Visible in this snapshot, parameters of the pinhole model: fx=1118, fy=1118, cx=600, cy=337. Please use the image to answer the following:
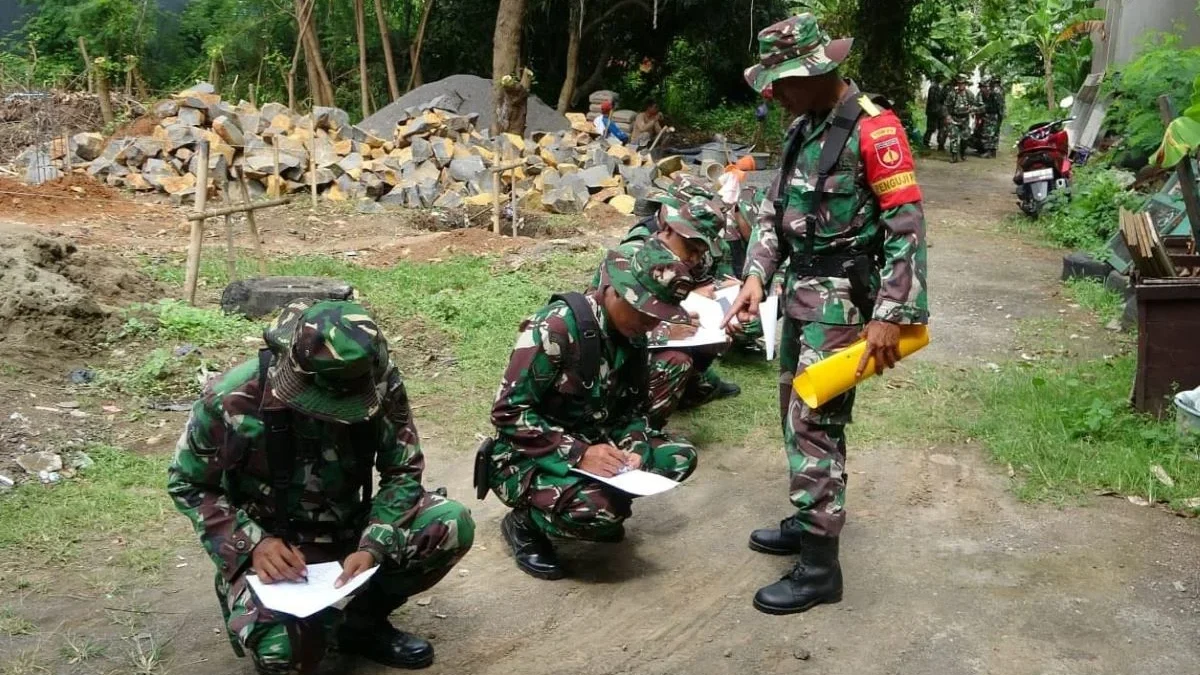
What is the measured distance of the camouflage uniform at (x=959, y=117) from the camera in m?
19.8

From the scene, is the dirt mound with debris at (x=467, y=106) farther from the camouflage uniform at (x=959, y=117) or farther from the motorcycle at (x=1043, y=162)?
the camouflage uniform at (x=959, y=117)

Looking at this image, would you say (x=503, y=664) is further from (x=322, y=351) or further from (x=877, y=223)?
(x=877, y=223)

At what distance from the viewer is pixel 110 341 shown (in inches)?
263

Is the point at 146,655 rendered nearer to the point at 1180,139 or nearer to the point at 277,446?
the point at 277,446

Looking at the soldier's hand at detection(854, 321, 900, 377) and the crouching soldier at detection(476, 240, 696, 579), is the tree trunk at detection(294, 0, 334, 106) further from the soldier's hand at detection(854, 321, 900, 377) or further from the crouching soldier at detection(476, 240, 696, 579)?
the soldier's hand at detection(854, 321, 900, 377)

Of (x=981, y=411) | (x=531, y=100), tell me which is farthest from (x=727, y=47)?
(x=981, y=411)

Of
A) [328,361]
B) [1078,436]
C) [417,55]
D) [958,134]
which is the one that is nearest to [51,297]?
[328,361]

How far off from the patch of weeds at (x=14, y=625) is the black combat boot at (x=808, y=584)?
95.7 inches

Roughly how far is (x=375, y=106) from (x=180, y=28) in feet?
13.6

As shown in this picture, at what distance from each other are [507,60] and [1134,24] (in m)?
9.48

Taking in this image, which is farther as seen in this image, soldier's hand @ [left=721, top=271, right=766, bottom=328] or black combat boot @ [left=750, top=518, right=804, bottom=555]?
black combat boot @ [left=750, top=518, right=804, bottom=555]

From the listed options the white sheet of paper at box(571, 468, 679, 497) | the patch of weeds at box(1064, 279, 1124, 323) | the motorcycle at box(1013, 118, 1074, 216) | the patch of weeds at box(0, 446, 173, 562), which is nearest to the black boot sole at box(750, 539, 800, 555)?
the white sheet of paper at box(571, 468, 679, 497)

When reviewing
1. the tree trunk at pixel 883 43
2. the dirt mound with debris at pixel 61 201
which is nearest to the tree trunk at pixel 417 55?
the dirt mound with debris at pixel 61 201

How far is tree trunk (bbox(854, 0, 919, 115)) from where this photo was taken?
19562 mm
